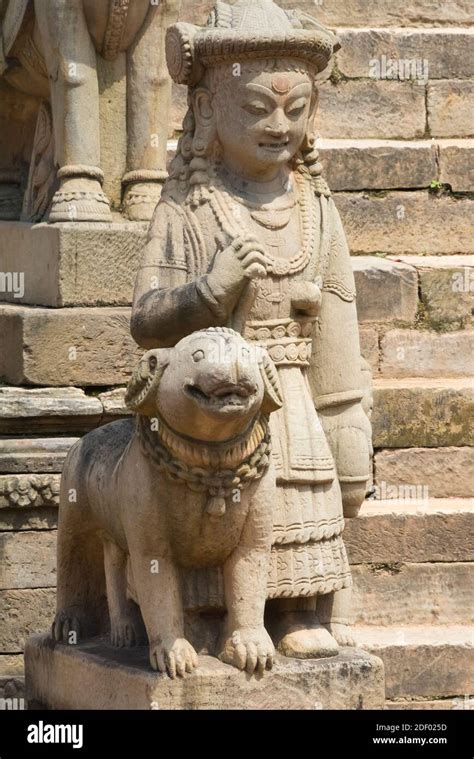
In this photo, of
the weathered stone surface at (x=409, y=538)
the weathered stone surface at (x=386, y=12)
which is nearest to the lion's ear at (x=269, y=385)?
the weathered stone surface at (x=409, y=538)

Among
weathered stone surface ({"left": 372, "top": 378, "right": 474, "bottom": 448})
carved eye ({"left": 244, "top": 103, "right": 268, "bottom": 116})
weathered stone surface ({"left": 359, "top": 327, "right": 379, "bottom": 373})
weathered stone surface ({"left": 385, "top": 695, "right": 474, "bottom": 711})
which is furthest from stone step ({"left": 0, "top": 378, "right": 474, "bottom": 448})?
carved eye ({"left": 244, "top": 103, "right": 268, "bottom": 116})

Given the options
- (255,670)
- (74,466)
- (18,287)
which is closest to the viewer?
(255,670)

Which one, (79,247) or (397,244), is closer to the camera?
(79,247)

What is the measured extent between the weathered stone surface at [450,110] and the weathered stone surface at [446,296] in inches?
49.1

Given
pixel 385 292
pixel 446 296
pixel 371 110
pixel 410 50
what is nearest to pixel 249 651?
pixel 385 292

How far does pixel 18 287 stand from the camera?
904 cm

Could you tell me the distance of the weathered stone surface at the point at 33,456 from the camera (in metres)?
8.45

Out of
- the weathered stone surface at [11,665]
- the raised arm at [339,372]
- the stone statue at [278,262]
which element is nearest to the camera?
the stone statue at [278,262]

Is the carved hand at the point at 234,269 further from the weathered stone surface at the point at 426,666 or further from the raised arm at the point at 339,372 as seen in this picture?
the weathered stone surface at the point at 426,666

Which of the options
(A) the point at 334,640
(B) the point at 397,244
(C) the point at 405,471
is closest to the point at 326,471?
(A) the point at 334,640

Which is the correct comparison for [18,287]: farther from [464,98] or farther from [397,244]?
[464,98]

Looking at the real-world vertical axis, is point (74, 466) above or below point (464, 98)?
below

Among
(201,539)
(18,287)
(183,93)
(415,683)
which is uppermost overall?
(183,93)

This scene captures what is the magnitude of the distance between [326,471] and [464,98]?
4.39 metres
